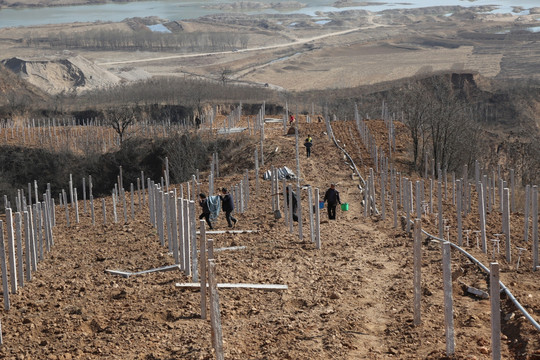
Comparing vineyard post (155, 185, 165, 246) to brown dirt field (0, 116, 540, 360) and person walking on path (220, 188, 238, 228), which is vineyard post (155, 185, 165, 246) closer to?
brown dirt field (0, 116, 540, 360)

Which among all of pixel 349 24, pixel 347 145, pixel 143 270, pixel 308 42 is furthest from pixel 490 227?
pixel 349 24

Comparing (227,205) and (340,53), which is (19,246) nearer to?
(227,205)

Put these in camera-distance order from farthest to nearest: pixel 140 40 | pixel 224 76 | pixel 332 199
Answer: pixel 140 40, pixel 224 76, pixel 332 199

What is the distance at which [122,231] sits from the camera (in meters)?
18.7

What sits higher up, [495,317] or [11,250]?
[495,317]

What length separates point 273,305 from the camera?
1126 centimetres

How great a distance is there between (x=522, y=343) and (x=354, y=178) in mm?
16889

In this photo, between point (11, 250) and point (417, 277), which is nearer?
point (417, 277)

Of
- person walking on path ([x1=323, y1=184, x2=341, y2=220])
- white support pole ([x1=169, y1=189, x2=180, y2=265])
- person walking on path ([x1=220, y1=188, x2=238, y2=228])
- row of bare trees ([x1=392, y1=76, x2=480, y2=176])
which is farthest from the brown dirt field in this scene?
row of bare trees ([x1=392, y1=76, x2=480, y2=176])

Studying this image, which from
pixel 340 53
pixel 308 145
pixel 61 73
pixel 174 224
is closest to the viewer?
pixel 174 224

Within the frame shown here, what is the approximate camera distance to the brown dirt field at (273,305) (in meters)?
9.47

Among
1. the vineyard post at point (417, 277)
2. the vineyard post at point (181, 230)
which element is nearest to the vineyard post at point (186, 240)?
the vineyard post at point (181, 230)

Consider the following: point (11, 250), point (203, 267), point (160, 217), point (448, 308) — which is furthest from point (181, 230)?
point (448, 308)

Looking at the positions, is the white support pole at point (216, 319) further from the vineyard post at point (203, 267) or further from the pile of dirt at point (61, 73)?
the pile of dirt at point (61, 73)
